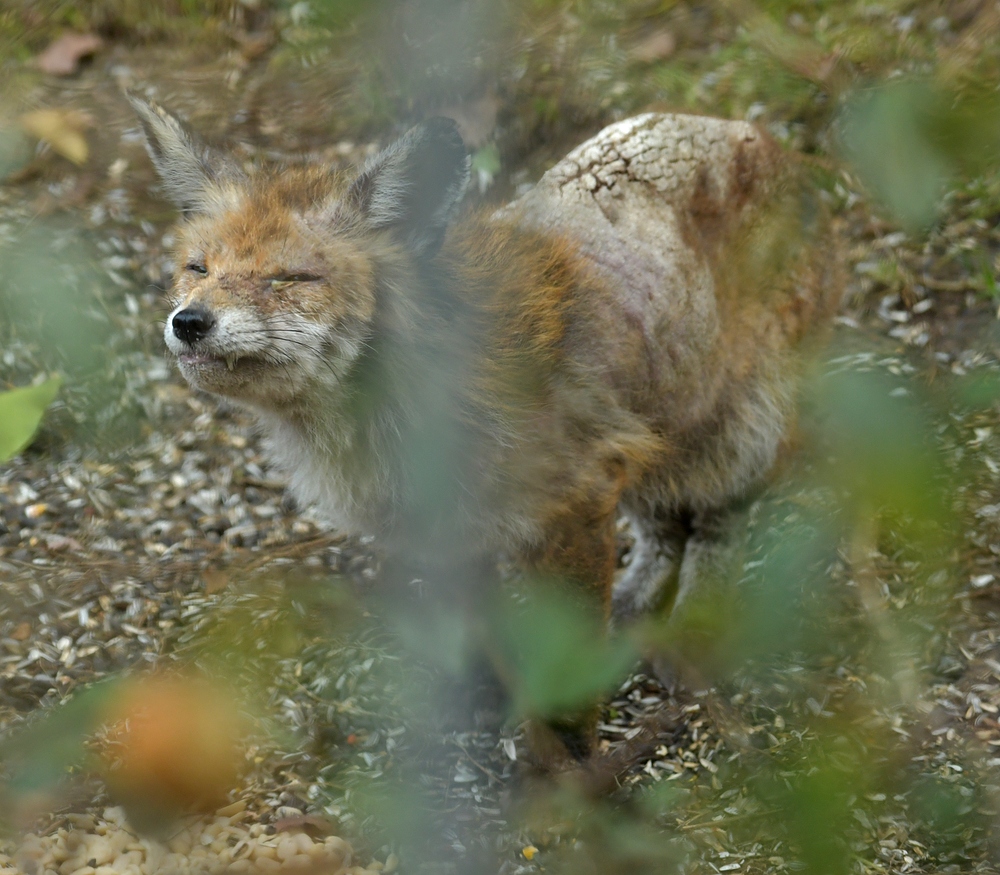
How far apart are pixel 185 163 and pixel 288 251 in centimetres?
77

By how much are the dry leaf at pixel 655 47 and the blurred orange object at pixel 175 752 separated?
18.0 feet

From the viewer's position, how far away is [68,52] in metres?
7.79

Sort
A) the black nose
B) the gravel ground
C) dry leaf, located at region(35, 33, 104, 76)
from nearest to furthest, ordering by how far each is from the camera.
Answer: the gravel ground, the black nose, dry leaf, located at region(35, 33, 104, 76)

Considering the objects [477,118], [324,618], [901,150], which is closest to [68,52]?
[477,118]

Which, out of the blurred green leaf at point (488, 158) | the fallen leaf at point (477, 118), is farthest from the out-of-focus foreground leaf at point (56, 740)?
the blurred green leaf at point (488, 158)

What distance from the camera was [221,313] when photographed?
3686 millimetres

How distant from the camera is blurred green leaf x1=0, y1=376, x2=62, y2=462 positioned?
8.49 feet

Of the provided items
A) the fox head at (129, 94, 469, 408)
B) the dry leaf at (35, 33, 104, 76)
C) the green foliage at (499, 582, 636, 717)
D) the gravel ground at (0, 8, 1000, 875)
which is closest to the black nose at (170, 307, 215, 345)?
the fox head at (129, 94, 469, 408)

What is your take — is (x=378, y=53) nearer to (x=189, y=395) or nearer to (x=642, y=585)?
(x=642, y=585)

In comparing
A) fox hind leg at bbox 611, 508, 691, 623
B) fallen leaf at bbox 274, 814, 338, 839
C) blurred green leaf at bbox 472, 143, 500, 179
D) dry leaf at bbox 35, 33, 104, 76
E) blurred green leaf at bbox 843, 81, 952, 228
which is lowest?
fallen leaf at bbox 274, 814, 338, 839

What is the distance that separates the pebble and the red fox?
3.91ft

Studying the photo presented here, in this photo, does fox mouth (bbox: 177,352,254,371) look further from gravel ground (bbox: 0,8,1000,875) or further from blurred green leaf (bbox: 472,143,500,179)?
blurred green leaf (bbox: 472,143,500,179)

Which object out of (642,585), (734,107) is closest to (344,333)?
(642,585)

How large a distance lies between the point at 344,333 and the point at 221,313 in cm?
45
